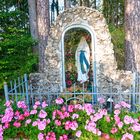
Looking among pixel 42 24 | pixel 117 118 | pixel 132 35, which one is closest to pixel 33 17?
pixel 42 24

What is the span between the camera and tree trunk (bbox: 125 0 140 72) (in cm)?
728

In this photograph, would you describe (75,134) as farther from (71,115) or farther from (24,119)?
(24,119)

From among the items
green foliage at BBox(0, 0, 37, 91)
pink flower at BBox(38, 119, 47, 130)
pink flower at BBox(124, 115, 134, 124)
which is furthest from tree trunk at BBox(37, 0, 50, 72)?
pink flower at BBox(124, 115, 134, 124)

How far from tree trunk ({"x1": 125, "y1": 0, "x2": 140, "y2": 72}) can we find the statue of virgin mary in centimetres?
192

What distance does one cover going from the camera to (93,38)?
5.63m

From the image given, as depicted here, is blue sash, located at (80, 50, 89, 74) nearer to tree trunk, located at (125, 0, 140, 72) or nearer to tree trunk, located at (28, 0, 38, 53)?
tree trunk, located at (125, 0, 140, 72)

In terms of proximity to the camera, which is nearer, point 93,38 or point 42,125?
point 42,125

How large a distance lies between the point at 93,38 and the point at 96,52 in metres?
0.32

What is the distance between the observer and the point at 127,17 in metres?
7.47

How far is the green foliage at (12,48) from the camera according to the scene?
684 cm

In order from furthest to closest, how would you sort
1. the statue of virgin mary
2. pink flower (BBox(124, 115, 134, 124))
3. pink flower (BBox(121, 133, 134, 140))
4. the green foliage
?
the green foliage, the statue of virgin mary, pink flower (BBox(124, 115, 134, 124)), pink flower (BBox(121, 133, 134, 140))

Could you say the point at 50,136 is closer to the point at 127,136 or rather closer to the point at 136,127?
the point at 127,136

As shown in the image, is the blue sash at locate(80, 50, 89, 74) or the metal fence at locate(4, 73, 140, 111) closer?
the metal fence at locate(4, 73, 140, 111)

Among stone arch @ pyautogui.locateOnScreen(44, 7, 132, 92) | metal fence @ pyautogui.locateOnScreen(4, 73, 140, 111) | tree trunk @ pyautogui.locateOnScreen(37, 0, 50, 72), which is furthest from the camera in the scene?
tree trunk @ pyautogui.locateOnScreen(37, 0, 50, 72)
